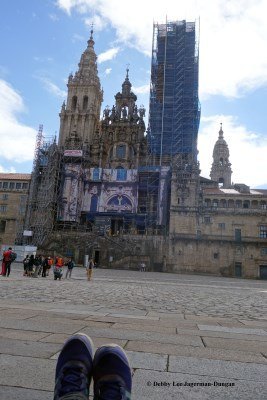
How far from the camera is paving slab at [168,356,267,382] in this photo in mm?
3773

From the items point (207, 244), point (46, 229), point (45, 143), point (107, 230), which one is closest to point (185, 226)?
point (207, 244)

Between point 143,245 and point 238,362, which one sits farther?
point 143,245

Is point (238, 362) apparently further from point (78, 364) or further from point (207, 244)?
point (207, 244)

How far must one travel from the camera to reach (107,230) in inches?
2221

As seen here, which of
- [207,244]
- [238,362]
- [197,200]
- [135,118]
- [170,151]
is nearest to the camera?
[238,362]

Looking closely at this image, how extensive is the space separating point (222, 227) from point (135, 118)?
27761mm

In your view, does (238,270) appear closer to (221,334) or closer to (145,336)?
(221,334)

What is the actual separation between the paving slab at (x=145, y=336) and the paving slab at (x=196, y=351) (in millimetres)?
291

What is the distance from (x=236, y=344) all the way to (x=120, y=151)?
61.3 m

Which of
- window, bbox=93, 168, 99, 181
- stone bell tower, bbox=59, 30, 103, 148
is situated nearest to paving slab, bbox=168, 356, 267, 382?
window, bbox=93, 168, 99, 181

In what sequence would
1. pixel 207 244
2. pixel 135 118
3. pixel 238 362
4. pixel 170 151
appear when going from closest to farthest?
pixel 238 362 < pixel 207 244 < pixel 170 151 < pixel 135 118

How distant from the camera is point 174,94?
63.6 metres

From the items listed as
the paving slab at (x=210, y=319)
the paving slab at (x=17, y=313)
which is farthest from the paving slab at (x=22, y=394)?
the paving slab at (x=210, y=319)

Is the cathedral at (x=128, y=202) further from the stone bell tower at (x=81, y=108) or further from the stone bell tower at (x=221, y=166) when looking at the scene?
the stone bell tower at (x=221, y=166)
